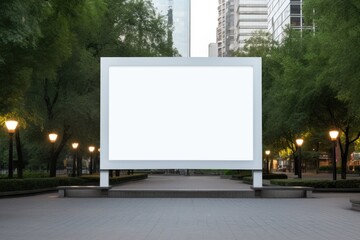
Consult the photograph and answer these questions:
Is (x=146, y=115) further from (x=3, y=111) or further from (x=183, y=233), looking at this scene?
(x=183, y=233)

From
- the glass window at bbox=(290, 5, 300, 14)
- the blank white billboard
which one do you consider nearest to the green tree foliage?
the blank white billboard

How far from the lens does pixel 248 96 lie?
1062 inches

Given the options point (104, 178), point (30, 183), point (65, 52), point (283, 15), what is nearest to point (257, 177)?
point (104, 178)

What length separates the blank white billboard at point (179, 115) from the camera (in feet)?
87.2

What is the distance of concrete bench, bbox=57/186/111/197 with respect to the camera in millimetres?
28094

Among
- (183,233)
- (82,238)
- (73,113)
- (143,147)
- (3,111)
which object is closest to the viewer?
(82,238)

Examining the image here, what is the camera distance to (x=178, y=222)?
1582cm

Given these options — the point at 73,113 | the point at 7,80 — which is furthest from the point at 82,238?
the point at 73,113

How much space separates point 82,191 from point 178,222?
1335 centimetres

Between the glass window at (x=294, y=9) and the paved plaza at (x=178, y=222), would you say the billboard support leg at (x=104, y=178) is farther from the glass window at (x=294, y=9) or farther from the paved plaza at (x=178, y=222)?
the glass window at (x=294, y=9)

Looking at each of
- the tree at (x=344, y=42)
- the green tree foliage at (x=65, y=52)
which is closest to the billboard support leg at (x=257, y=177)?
the tree at (x=344, y=42)

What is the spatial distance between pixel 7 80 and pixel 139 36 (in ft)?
69.7

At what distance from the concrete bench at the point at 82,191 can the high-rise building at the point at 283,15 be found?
89660 millimetres

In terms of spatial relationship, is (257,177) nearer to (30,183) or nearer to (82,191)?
(82,191)
